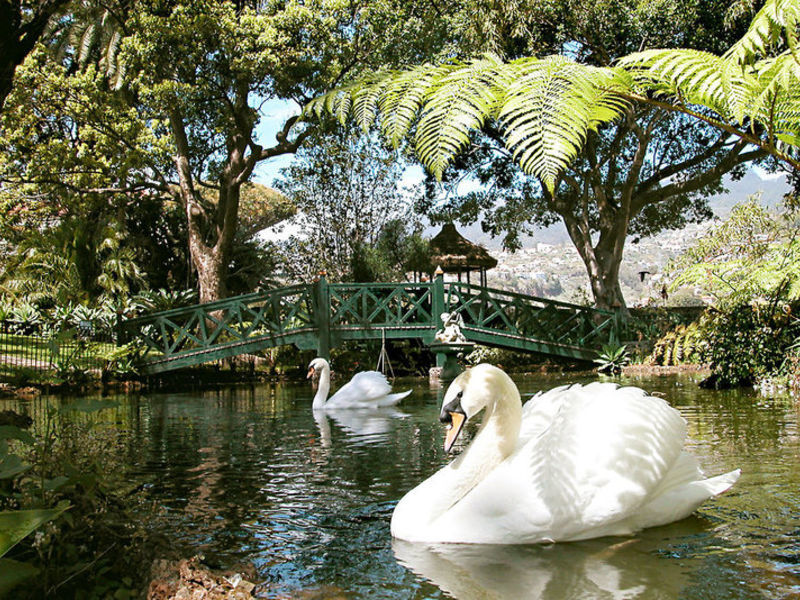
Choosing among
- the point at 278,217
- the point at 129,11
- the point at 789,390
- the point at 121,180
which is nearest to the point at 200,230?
the point at 121,180

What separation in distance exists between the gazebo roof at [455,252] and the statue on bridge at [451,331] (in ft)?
18.6

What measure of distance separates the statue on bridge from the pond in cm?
983

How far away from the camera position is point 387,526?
12.8ft

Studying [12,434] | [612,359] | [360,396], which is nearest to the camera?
[12,434]

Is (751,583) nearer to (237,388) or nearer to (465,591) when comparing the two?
(465,591)

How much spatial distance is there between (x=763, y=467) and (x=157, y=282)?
26.3 metres

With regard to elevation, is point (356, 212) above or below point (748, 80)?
above

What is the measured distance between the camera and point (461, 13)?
1939 centimetres

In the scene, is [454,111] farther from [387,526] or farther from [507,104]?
[387,526]

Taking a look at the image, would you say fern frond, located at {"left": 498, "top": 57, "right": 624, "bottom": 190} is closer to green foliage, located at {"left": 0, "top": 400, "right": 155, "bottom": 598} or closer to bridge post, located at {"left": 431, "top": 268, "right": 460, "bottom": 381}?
green foliage, located at {"left": 0, "top": 400, "right": 155, "bottom": 598}

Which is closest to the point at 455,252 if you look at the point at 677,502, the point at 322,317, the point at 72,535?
the point at 322,317

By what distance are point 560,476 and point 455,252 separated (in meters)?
20.6

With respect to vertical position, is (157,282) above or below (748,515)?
above

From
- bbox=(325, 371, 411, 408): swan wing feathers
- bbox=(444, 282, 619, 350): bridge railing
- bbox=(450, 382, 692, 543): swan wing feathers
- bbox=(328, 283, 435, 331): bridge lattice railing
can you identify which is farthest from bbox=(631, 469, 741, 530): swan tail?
bbox=(328, 283, 435, 331): bridge lattice railing
